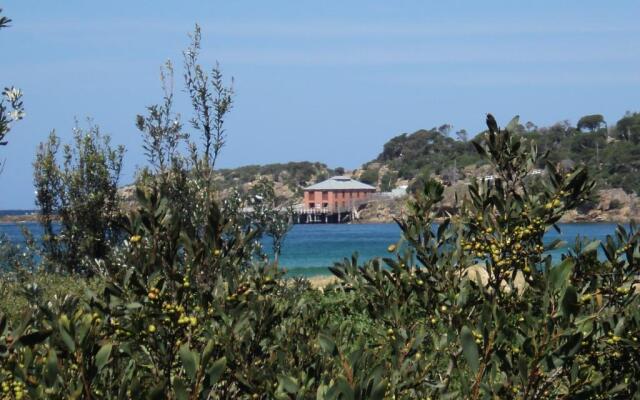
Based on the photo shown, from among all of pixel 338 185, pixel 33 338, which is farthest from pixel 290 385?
pixel 338 185

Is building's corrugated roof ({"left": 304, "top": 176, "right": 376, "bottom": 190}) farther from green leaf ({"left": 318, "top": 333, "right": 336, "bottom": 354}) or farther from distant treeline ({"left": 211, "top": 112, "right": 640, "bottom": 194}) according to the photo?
green leaf ({"left": 318, "top": 333, "right": 336, "bottom": 354})

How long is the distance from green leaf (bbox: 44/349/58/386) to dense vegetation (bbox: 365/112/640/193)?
276 ft

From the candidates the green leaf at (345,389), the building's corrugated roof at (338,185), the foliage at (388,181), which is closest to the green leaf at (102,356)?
the green leaf at (345,389)

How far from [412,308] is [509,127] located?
107cm

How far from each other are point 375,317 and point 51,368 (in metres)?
2.09

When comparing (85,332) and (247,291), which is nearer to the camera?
(85,332)

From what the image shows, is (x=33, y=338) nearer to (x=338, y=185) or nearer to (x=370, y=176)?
(x=338, y=185)

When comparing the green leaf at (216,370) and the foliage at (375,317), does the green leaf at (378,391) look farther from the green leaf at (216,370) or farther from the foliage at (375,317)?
the green leaf at (216,370)

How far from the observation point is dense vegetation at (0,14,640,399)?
3.32 m

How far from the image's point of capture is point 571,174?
4.86 m

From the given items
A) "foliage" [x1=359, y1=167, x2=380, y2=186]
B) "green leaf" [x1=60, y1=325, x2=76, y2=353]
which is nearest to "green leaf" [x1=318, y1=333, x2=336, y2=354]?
"green leaf" [x1=60, y1=325, x2=76, y2=353]

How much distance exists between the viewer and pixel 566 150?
5226 inches

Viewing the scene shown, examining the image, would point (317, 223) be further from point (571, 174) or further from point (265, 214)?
point (571, 174)

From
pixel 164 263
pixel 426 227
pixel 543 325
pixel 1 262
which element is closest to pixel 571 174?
pixel 426 227
